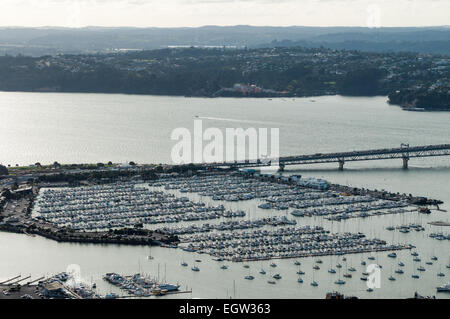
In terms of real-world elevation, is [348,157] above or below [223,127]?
above

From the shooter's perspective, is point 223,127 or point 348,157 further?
point 223,127

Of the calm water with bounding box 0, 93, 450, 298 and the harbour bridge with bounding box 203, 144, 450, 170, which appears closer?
the calm water with bounding box 0, 93, 450, 298
